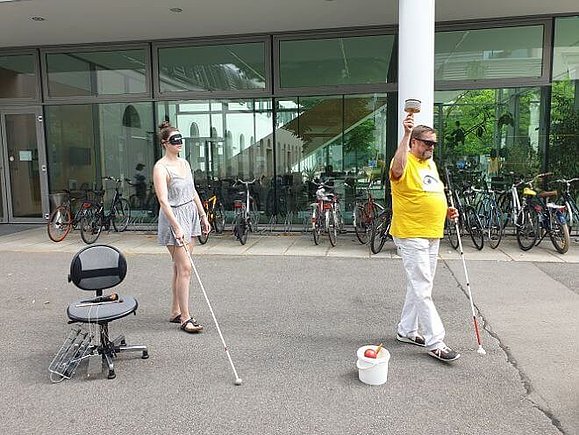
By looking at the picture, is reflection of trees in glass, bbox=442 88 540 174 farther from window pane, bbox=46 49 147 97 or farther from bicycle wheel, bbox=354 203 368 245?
window pane, bbox=46 49 147 97

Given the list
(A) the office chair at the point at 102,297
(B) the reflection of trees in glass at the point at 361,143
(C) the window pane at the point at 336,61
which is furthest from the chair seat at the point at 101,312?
(C) the window pane at the point at 336,61

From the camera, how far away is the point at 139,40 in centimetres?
1082

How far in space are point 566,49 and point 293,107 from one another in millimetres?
5387

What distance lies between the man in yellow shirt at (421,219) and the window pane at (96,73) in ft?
28.5

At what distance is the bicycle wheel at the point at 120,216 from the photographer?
10.6 meters

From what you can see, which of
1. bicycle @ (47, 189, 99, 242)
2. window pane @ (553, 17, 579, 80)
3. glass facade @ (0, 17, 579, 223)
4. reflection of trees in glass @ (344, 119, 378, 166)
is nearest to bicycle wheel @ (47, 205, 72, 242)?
bicycle @ (47, 189, 99, 242)

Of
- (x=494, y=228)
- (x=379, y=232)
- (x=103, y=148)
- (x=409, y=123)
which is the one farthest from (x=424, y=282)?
(x=103, y=148)

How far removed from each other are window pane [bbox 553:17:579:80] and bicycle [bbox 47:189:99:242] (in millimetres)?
9332

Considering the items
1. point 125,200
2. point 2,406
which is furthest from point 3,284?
point 125,200

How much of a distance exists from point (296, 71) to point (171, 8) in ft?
9.59

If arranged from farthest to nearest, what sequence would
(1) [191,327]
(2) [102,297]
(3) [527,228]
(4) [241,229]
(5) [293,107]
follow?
(5) [293,107]
(4) [241,229]
(3) [527,228]
(1) [191,327]
(2) [102,297]

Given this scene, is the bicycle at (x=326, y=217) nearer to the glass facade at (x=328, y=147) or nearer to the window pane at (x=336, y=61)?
the glass facade at (x=328, y=147)

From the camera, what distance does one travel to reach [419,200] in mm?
3826

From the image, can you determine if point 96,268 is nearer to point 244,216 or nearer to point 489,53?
point 244,216
